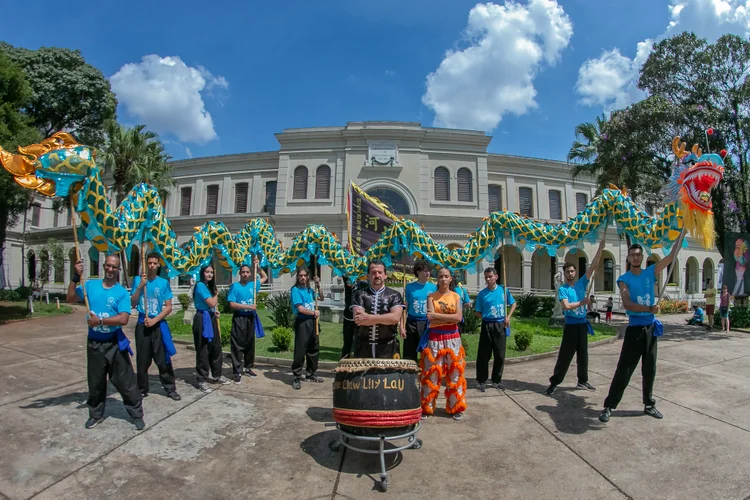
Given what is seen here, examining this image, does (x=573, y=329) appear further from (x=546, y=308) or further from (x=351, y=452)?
(x=546, y=308)

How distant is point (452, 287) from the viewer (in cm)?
759

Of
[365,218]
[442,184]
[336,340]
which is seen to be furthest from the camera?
[442,184]

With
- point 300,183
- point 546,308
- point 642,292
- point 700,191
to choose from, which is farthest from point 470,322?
point 300,183

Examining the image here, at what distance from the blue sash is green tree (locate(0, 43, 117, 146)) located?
19368mm

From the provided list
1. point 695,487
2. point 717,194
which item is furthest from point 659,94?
point 695,487

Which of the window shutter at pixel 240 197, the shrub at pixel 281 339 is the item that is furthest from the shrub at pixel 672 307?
the window shutter at pixel 240 197

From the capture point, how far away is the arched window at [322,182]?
27531mm

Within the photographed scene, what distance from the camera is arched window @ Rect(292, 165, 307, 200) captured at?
2770 centimetres

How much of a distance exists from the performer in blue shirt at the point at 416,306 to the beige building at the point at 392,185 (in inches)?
774

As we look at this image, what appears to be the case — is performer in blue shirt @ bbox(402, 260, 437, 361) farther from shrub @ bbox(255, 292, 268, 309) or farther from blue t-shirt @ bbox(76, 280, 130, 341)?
shrub @ bbox(255, 292, 268, 309)

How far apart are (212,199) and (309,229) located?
23235 millimetres

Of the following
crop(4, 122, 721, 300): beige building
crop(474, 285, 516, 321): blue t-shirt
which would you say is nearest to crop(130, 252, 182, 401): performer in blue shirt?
crop(474, 285, 516, 321): blue t-shirt

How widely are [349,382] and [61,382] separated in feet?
19.1

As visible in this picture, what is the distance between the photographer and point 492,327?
6.96m
